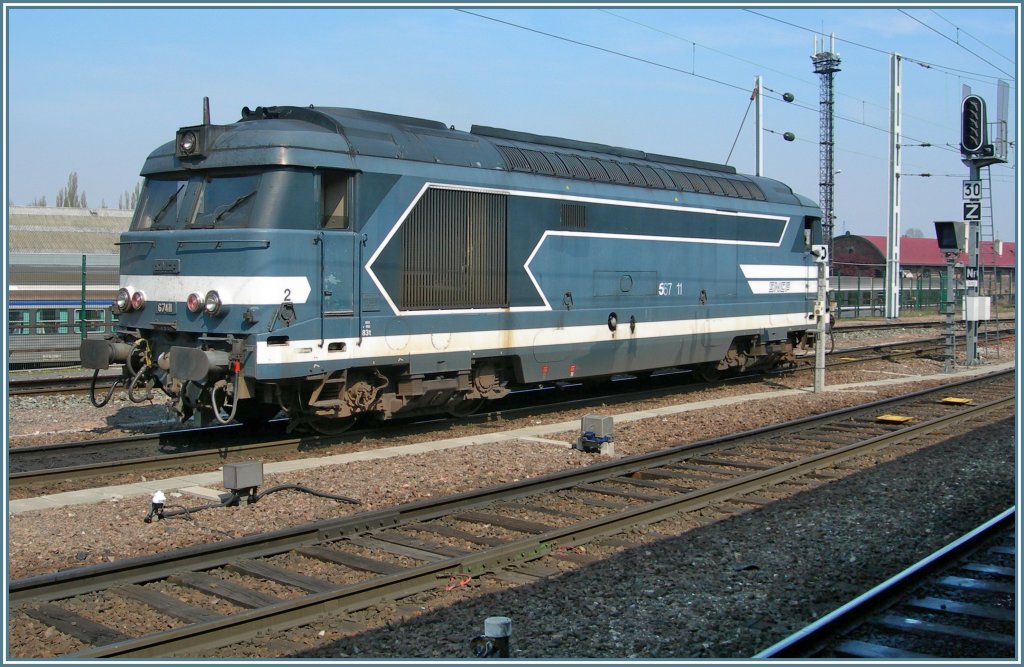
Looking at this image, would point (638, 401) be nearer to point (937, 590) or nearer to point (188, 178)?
point (188, 178)

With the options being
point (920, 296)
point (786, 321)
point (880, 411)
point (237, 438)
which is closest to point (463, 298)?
point (237, 438)

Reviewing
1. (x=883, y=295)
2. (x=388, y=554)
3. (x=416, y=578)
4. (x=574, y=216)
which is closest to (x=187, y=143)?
(x=574, y=216)

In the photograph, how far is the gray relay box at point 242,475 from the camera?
8.69 m

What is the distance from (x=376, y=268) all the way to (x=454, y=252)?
1320 millimetres

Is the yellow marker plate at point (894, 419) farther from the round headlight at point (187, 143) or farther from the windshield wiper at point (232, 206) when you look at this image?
the round headlight at point (187, 143)

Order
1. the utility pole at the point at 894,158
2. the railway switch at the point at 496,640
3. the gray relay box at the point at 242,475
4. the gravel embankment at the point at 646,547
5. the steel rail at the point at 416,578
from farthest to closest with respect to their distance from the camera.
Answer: the utility pole at the point at 894,158 < the gray relay box at the point at 242,475 < the gravel embankment at the point at 646,547 < the steel rail at the point at 416,578 < the railway switch at the point at 496,640

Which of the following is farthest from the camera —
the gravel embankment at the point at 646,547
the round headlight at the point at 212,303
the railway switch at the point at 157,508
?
the round headlight at the point at 212,303

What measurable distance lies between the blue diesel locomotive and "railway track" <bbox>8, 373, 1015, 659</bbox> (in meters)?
2.97

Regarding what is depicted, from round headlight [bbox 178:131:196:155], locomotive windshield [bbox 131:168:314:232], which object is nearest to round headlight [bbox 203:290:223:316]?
locomotive windshield [bbox 131:168:314:232]

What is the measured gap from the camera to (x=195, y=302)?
34.8ft

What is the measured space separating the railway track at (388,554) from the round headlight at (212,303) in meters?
3.54

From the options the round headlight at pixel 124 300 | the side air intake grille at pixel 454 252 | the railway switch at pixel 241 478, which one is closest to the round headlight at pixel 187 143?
the round headlight at pixel 124 300

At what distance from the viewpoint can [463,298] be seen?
1249cm

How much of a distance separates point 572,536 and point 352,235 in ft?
16.0
